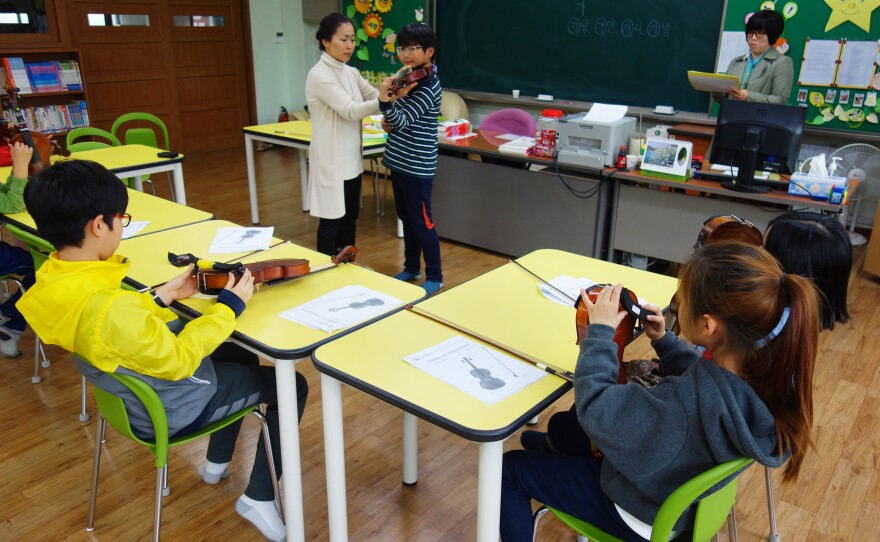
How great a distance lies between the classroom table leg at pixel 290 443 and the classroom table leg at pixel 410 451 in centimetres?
42

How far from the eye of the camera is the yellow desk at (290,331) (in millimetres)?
1648

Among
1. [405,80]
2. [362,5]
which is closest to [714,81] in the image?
[405,80]

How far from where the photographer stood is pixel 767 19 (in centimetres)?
410

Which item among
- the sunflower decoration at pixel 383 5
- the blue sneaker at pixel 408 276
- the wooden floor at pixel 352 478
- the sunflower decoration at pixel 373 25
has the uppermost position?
the sunflower decoration at pixel 383 5

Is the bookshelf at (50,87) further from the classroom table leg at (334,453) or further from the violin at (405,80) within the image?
the classroom table leg at (334,453)

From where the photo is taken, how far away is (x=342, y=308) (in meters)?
1.86

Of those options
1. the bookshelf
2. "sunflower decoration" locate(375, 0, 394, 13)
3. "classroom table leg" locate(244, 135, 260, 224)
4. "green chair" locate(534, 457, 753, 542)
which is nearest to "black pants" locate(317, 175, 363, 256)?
"classroom table leg" locate(244, 135, 260, 224)

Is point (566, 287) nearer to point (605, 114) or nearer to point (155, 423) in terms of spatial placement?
point (155, 423)

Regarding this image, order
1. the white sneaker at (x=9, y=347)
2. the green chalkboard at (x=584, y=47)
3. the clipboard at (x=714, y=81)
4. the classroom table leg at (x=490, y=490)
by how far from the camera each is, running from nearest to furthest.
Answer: the classroom table leg at (x=490, y=490) < the white sneaker at (x=9, y=347) < the clipboard at (x=714, y=81) < the green chalkboard at (x=584, y=47)

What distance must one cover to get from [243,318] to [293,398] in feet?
0.86

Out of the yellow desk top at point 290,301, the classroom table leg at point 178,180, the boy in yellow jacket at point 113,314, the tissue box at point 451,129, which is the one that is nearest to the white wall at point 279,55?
the tissue box at point 451,129

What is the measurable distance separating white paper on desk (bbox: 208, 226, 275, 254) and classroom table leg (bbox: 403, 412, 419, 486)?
786 mm

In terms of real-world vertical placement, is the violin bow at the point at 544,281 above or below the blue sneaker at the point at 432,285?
above

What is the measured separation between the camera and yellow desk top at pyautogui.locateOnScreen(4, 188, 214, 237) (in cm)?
253
